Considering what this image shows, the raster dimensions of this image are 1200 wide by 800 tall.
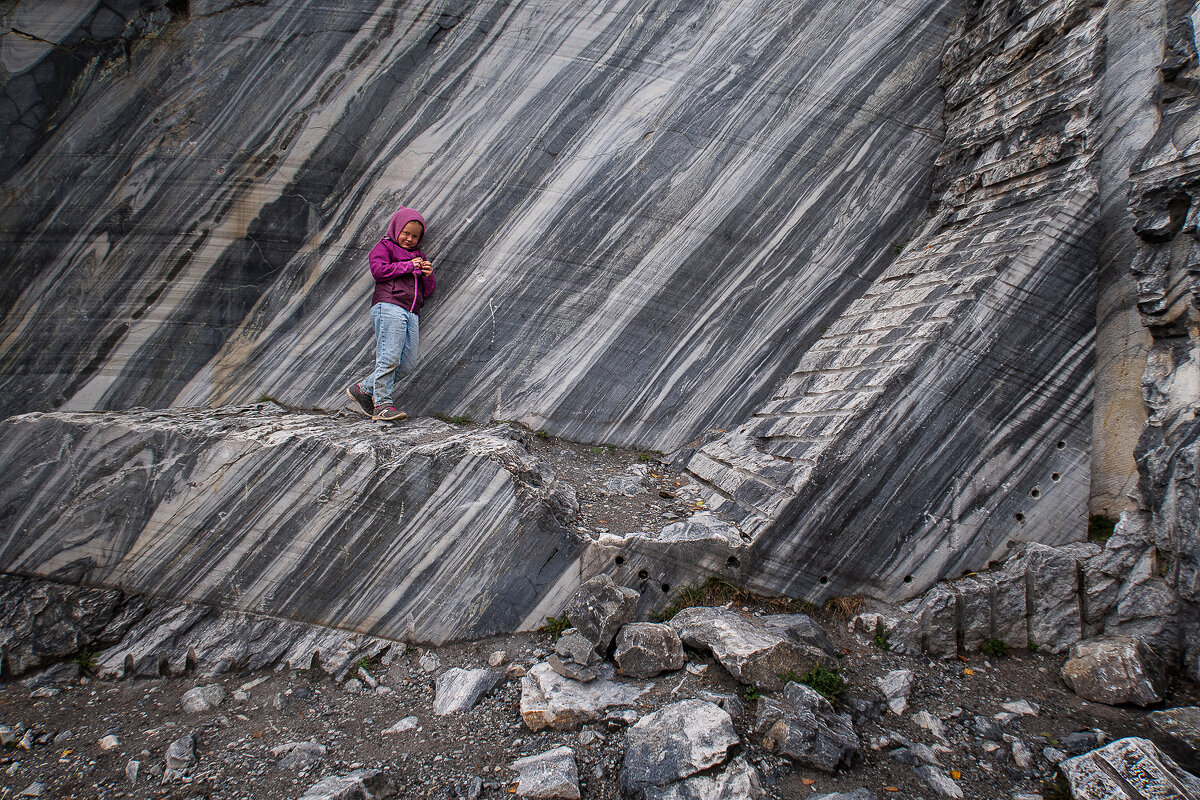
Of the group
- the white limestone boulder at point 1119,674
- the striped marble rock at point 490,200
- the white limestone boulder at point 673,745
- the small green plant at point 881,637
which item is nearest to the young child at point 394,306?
the striped marble rock at point 490,200

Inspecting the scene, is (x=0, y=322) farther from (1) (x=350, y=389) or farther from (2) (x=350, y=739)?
(2) (x=350, y=739)

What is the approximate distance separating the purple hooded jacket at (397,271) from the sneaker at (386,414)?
0.74m

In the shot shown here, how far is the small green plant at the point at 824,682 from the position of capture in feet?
8.73

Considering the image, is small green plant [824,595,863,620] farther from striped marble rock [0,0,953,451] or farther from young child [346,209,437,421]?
young child [346,209,437,421]

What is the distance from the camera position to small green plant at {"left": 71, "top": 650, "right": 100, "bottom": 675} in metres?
3.12

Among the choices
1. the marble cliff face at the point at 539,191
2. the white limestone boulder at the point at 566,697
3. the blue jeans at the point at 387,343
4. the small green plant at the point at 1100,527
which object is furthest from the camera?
the marble cliff face at the point at 539,191

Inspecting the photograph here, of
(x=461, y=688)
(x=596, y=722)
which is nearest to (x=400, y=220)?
(x=461, y=688)

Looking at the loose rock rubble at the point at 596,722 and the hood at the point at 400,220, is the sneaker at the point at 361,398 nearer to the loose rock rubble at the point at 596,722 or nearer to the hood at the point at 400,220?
the hood at the point at 400,220

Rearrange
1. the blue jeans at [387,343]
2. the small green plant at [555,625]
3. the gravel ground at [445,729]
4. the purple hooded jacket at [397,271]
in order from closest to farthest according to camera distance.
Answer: the gravel ground at [445,729] < the small green plant at [555,625] < the blue jeans at [387,343] < the purple hooded jacket at [397,271]

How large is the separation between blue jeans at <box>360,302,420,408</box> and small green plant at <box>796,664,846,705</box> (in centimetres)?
311

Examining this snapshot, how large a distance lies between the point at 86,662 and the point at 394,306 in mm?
2649

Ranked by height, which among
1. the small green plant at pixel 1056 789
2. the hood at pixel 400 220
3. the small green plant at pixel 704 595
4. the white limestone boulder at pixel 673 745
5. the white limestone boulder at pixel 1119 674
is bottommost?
the white limestone boulder at pixel 673 745

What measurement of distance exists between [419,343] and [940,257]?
387 cm

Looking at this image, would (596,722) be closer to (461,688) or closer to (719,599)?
(461,688)
